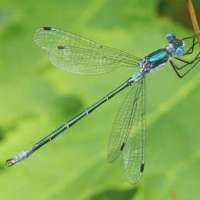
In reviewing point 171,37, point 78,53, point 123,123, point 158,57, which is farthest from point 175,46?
point 78,53

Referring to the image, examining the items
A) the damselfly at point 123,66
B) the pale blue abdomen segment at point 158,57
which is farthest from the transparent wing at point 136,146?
the pale blue abdomen segment at point 158,57

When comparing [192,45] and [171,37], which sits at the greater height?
[171,37]

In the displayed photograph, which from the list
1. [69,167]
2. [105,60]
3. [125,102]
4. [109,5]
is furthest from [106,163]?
[109,5]

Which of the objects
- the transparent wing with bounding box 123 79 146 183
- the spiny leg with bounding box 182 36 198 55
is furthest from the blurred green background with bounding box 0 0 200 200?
the spiny leg with bounding box 182 36 198 55

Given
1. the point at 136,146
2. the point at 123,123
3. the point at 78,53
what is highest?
the point at 78,53

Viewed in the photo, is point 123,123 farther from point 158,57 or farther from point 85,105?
point 158,57

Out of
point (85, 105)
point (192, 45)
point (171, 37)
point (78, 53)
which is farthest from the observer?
point (78, 53)

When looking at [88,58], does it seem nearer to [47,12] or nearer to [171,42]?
[47,12]
